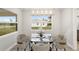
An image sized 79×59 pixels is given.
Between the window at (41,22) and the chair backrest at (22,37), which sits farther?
the window at (41,22)

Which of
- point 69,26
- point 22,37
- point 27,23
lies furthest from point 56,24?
point 22,37

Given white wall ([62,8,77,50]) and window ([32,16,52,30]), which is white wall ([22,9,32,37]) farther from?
white wall ([62,8,77,50])

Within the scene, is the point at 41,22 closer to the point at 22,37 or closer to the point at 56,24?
the point at 56,24

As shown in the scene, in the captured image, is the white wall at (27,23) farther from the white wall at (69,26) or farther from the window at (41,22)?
the white wall at (69,26)

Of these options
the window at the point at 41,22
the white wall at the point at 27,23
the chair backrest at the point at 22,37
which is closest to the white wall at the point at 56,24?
the window at the point at 41,22

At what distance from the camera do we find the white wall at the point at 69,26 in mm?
3892

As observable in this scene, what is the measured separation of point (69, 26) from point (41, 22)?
113 cm

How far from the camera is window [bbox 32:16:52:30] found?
398cm

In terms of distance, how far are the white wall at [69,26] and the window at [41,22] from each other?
60 cm

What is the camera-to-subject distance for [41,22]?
13.2 feet

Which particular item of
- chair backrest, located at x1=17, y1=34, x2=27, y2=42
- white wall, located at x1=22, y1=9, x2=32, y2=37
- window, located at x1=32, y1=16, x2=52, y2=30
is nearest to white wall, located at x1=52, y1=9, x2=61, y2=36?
window, located at x1=32, y1=16, x2=52, y2=30

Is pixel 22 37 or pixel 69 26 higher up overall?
pixel 69 26
